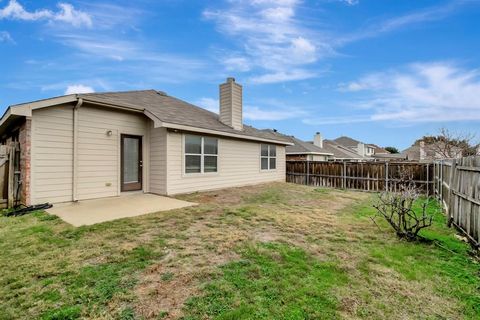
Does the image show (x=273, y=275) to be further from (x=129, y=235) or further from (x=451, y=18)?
(x=451, y=18)

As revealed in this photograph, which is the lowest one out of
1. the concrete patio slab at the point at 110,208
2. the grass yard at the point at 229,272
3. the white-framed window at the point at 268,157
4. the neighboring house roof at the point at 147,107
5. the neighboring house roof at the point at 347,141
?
the grass yard at the point at 229,272

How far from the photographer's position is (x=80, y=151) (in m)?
7.52

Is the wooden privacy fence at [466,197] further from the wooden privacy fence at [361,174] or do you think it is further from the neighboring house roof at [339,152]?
the neighboring house roof at [339,152]

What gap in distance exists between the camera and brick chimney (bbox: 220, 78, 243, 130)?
12.0m

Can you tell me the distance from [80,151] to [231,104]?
6.71 meters

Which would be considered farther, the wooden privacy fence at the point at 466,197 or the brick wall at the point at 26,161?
the brick wall at the point at 26,161

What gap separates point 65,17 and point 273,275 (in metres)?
12.0

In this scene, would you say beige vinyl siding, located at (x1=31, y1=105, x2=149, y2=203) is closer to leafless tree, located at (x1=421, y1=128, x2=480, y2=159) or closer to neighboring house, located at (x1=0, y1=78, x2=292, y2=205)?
neighboring house, located at (x1=0, y1=78, x2=292, y2=205)

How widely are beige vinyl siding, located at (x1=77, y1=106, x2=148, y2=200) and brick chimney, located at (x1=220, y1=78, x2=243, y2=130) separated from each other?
4.57 meters

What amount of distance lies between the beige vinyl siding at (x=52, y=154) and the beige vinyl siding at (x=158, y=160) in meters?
2.54

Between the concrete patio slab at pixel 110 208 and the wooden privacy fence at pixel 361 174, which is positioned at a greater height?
the wooden privacy fence at pixel 361 174

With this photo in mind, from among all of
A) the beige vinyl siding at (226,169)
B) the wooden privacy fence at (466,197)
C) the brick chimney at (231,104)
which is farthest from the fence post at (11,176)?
the wooden privacy fence at (466,197)

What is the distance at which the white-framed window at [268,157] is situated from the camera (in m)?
14.1

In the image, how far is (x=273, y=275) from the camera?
3.11 metres
